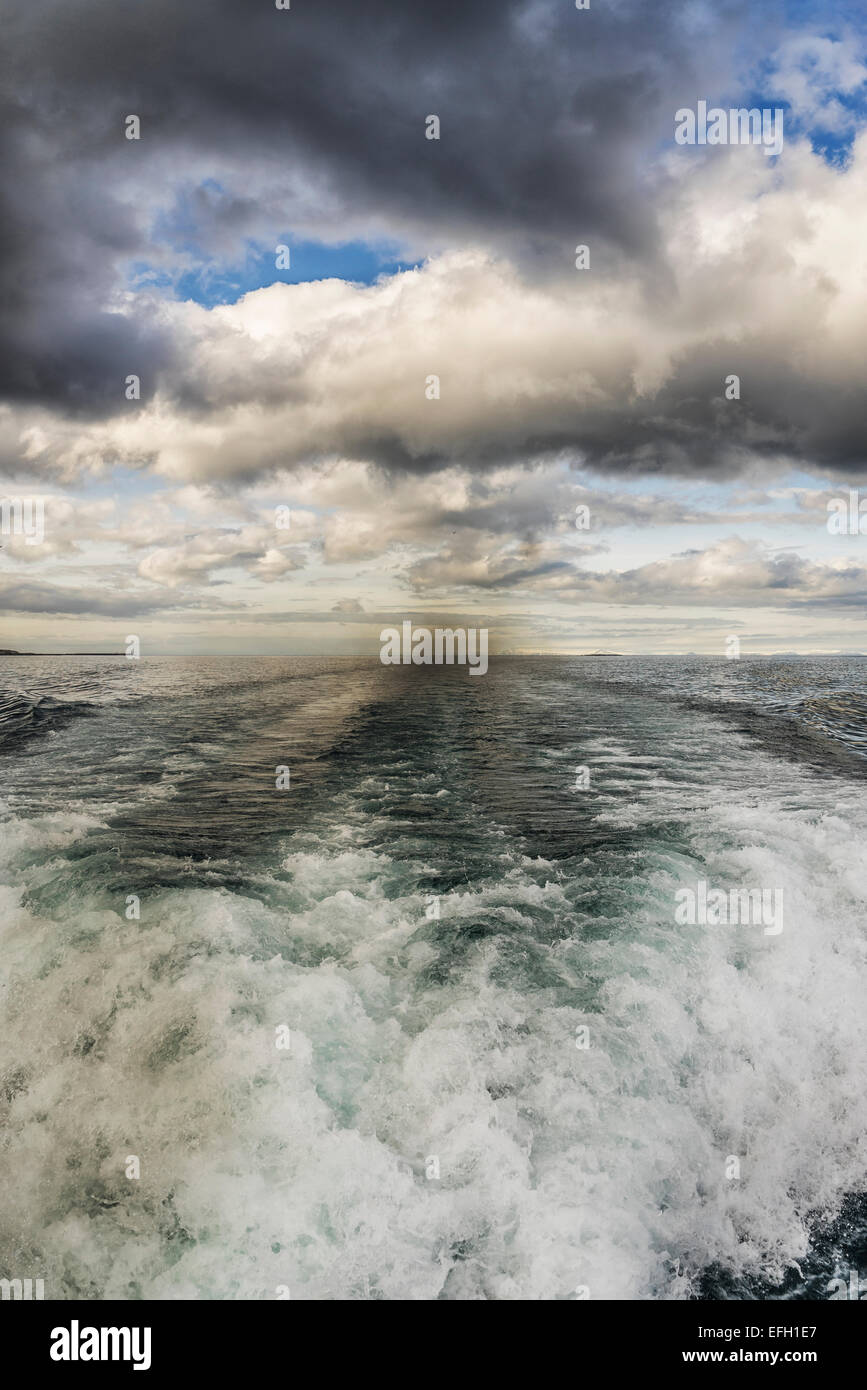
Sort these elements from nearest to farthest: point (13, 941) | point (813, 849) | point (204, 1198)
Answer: point (204, 1198)
point (13, 941)
point (813, 849)

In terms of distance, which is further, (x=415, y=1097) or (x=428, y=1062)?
(x=428, y=1062)

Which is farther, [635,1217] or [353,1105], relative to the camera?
[353,1105]

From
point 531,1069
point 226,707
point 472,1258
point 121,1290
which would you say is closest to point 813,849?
point 531,1069

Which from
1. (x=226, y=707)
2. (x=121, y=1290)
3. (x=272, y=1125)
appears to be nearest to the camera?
(x=121, y=1290)

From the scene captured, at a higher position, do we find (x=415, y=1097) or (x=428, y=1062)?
(x=428, y=1062)

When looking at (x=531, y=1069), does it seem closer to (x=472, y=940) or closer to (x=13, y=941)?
(x=472, y=940)
